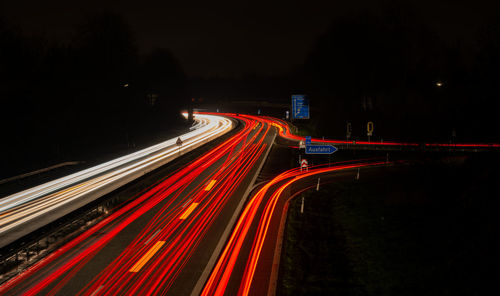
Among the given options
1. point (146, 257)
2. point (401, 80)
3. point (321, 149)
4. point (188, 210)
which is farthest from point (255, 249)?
point (401, 80)

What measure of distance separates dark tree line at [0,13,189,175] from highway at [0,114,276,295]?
22.6 m

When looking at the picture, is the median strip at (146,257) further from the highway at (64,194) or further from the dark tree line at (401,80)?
the dark tree line at (401,80)

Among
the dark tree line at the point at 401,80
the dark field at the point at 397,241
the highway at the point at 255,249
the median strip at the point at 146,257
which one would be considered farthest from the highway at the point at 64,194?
the dark tree line at the point at 401,80

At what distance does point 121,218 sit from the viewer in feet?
59.9

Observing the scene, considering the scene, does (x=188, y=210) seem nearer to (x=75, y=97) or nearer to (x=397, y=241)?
(x=397, y=241)

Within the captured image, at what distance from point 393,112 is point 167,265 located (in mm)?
44408

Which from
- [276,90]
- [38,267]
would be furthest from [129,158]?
[276,90]

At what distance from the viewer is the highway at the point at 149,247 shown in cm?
1159

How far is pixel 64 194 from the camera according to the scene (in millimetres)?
21938

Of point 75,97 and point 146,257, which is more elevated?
point 75,97

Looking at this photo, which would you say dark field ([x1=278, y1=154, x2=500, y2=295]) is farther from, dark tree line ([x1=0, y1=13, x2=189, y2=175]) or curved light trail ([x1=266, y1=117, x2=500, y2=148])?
dark tree line ([x1=0, y1=13, x2=189, y2=175])

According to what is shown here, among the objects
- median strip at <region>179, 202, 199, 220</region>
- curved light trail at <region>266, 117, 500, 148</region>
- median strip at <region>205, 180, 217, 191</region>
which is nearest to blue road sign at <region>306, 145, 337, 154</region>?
median strip at <region>205, 180, 217, 191</region>

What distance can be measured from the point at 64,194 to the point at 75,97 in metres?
35.8

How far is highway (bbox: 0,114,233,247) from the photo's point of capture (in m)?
17.0
